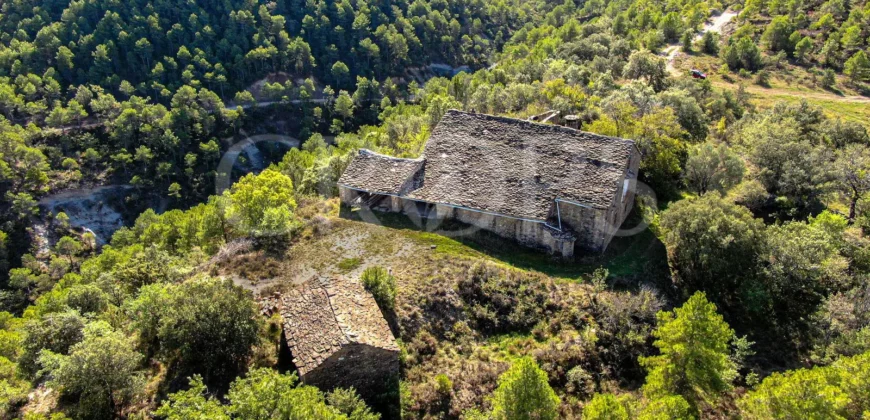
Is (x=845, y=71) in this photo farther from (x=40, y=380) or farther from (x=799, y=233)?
(x=40, y=380)

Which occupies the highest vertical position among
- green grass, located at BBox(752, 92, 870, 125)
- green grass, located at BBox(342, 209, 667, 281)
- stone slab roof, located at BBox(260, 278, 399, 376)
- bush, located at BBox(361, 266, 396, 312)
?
stone slab roof, located at BBox(260, 278, 399, 376)

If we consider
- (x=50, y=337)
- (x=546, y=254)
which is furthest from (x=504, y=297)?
(x=50, y=337)

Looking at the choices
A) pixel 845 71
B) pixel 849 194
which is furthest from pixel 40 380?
pixel 845 71

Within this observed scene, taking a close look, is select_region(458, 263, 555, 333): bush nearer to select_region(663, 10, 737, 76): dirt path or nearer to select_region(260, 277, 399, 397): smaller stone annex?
select_region(260, 277, 399, 397): smaller stone annex

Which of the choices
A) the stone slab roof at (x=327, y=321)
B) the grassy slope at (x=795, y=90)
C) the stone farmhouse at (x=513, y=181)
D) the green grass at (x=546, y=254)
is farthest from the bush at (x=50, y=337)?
the grassy slope at (x=795, y=90)

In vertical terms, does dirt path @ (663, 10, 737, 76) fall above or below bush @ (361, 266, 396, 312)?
below

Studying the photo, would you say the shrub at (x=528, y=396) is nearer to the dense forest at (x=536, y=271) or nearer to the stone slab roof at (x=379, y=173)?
the dense forest at (x=536, y=271)

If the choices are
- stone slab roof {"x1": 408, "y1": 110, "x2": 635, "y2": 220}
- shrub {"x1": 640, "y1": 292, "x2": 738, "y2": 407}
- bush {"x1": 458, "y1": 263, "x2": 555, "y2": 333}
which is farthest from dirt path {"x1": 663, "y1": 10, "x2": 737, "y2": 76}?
shrub {"x1": 640, "y1": 292, "x2": 738, "y2": 407}
